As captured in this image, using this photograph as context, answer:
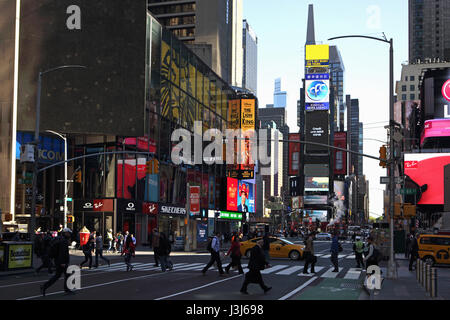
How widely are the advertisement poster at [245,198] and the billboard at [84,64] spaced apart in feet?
137

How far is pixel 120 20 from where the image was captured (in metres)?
57.4

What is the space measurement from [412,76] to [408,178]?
354 feet

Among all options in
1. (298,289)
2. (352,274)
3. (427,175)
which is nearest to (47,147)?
(352,274)

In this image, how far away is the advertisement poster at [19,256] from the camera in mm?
26062

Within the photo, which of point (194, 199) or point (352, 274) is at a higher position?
point (194, 199)

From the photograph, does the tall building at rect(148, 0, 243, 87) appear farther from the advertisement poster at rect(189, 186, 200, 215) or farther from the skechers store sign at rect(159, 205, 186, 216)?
the advertisement poster at rect(189, 186, 200, 215)

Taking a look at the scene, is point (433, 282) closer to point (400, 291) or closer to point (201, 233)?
point (400, 291)

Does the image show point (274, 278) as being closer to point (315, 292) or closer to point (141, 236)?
point (315, 292)

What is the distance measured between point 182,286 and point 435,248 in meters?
20.8

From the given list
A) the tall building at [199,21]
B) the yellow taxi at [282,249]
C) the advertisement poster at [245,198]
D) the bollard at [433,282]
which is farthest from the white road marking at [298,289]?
the tall building at [199,21]

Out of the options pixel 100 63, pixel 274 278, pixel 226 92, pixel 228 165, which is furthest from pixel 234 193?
pixel 274 278

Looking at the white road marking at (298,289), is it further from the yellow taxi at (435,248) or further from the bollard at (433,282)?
the yellow taxi at (435,248)

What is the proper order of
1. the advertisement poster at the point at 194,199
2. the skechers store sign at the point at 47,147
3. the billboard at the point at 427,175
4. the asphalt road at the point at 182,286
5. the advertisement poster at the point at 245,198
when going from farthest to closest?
the advertisement poster at the point at 245,198, the billboard at the point at 427,175, the advertisement poster at the point at 194,199, the skechers store sign at the point at 47,147, the asphalt road at the point at 182,286

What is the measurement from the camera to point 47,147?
55875 mm
